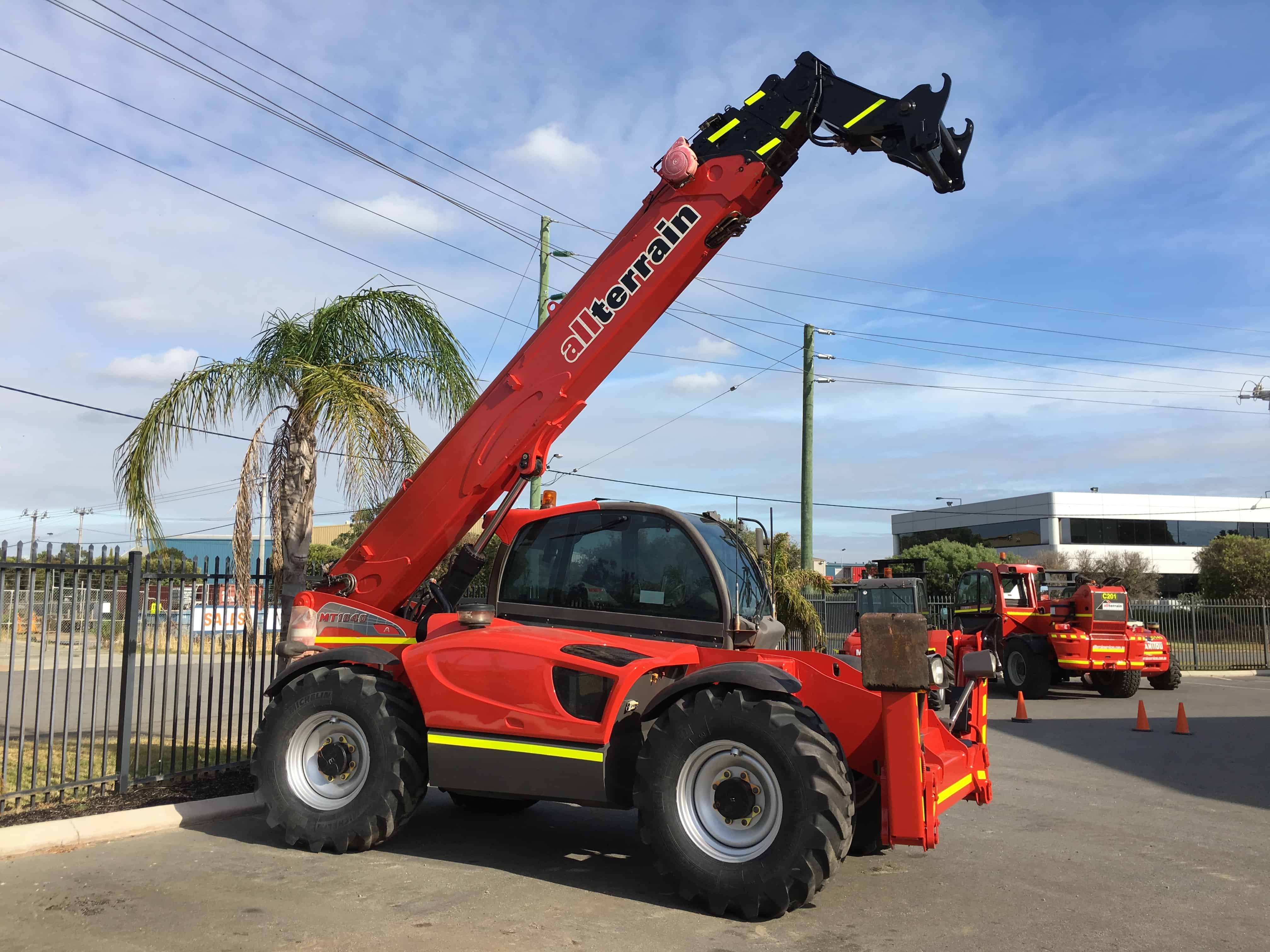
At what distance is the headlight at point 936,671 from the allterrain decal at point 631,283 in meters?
3.15

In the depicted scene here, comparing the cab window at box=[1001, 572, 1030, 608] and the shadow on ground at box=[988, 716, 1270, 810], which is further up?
the cab window at box=[1001, 572, 1030, 608]

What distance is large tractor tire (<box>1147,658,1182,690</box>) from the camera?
20.4m

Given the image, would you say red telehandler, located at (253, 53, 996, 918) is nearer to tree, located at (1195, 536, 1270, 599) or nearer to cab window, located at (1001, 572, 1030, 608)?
cab window, located at (1001, 572, 1030, 608)

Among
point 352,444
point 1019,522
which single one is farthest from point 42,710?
point 1019,522

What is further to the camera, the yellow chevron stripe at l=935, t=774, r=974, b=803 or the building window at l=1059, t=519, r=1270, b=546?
the building window at l=1059, t=519, r=1270, b=546

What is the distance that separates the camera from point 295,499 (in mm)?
9102

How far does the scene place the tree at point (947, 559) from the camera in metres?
43.9

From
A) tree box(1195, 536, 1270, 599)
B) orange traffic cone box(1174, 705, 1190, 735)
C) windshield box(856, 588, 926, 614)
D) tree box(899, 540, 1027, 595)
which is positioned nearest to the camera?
orange traffic cone box(1174, 705, 1190, 735)

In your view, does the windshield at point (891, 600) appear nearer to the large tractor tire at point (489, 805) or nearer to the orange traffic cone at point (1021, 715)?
the orange traffic cone at point (1021, 715)

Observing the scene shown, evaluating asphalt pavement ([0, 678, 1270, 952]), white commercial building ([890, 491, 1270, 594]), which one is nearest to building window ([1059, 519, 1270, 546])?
white commercial building ([890, 491, 1270, 594])

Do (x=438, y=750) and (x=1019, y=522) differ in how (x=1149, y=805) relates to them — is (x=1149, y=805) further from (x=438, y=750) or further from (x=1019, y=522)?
(x=1019, y=522)

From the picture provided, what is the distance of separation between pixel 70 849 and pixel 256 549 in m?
51.7

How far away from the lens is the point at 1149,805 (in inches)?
342

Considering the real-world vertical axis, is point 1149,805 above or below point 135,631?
below
